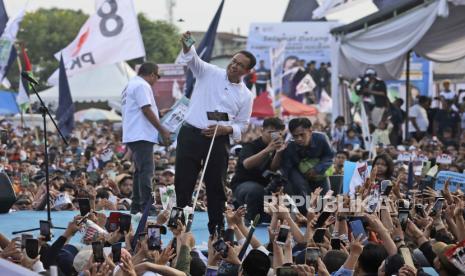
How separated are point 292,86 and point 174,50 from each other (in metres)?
50.1

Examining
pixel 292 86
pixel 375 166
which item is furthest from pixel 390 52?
pixel 292 86

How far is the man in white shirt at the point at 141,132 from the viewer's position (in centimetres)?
1068

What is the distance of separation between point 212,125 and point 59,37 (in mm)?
78852

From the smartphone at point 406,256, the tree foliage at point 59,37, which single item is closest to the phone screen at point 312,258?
the smartphone at point 406,256

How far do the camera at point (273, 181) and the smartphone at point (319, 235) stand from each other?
3.03 metres

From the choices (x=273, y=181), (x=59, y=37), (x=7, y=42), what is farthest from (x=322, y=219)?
(x=59, y=37)

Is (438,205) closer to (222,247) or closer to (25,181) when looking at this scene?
(222,247)

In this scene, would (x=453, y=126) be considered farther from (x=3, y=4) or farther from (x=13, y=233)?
(x=13, y=233)

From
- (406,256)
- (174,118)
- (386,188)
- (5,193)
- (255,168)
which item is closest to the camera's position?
(406,256)

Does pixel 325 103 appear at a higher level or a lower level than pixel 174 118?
lower

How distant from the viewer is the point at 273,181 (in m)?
11.0

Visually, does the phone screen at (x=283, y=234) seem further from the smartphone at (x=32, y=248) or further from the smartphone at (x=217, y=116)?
the smartphone at (x=217, y=116)

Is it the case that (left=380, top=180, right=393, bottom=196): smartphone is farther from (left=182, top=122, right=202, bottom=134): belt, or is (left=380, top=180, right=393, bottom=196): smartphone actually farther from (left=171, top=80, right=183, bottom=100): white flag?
(left=171, top=80, right=183, bottom=100): white flag

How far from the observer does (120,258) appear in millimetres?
6441
